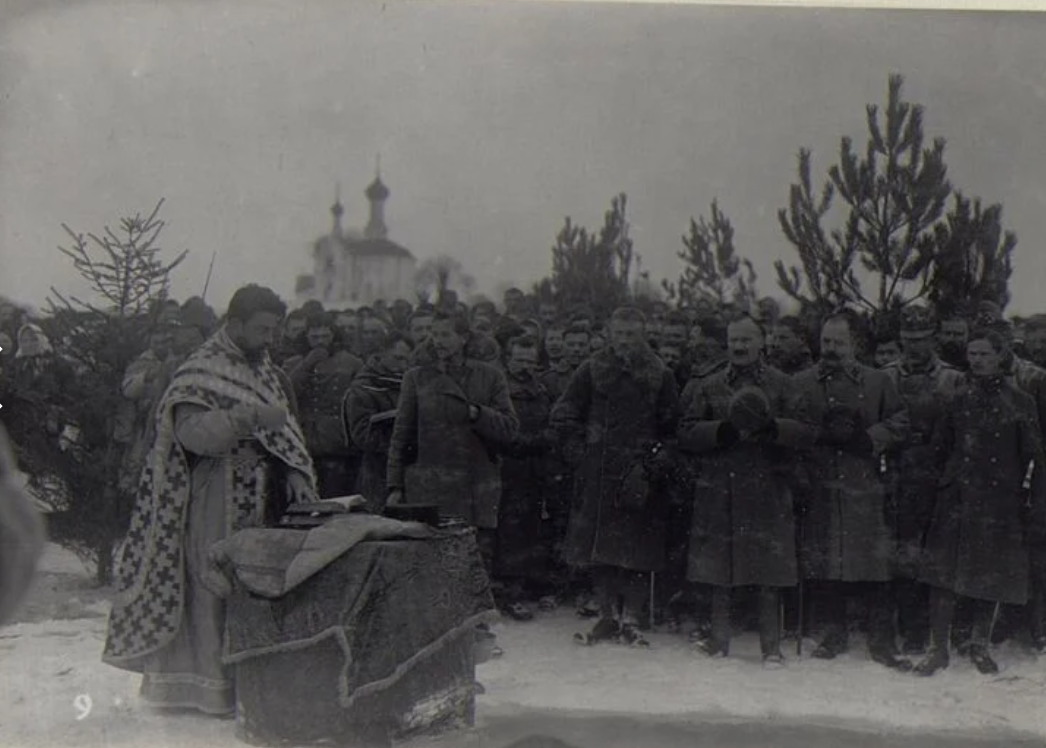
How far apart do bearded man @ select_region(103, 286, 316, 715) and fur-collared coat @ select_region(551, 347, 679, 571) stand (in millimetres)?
1193

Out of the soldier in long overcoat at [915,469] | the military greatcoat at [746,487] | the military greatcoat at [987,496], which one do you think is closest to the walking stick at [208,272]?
the military greatcoat at [746,487]

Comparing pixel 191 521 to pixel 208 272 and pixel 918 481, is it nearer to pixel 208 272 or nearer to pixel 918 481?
pixel 208 272

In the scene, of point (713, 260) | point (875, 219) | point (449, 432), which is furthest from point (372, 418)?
point (875, 219)

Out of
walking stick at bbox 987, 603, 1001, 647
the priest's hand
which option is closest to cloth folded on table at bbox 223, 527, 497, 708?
the priest's hand

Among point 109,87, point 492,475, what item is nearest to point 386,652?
point 492,475

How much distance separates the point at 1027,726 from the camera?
432 cm

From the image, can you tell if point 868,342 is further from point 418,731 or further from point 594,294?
point 418,731

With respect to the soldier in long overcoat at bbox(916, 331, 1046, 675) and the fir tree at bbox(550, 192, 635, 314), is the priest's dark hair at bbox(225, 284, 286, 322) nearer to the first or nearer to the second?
the fir tree at bbox(550, 192, 635, 314)

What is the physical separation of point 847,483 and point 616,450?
0.89 meters

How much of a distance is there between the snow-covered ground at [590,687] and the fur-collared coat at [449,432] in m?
0.56

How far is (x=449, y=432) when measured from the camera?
4660 mm

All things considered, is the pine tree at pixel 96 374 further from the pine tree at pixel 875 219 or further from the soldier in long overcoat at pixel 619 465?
the pine tree at pixel 875 219

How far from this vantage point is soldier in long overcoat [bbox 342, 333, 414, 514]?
15.5ft

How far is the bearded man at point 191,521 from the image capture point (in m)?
4.14
